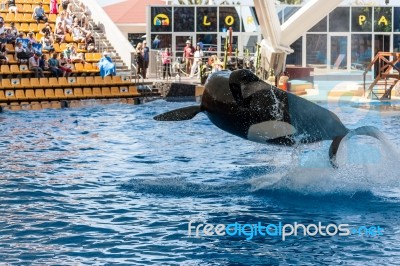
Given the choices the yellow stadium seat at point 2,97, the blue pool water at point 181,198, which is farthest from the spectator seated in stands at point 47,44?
the blue pool water at point 181,198

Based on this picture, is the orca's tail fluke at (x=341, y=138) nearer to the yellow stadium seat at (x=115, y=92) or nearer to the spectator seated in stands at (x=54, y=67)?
the yellow stadium seat at (x=115, y=92)

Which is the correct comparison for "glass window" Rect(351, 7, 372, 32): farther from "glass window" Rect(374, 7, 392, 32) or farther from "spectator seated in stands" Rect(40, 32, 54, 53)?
"spectator seated in stands" Rect(40, 32, 54, 53)

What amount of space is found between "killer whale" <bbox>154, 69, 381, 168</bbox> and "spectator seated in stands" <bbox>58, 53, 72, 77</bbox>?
18068 mm

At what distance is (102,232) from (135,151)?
656 cm

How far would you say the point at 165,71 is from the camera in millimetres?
33375

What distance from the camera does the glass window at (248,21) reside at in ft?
136

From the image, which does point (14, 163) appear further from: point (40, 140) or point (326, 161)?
point (326, 161)

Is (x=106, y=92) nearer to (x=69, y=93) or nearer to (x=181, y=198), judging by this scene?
(x=69, y=93)

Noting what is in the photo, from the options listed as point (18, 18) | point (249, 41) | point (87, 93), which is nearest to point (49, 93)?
point (87, 93)

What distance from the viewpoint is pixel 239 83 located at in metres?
10.1

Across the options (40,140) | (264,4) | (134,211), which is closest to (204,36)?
(264,4)

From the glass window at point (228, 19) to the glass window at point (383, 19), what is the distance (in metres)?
6.63

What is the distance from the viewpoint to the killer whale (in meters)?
10.1

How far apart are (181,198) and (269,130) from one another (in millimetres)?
1529
